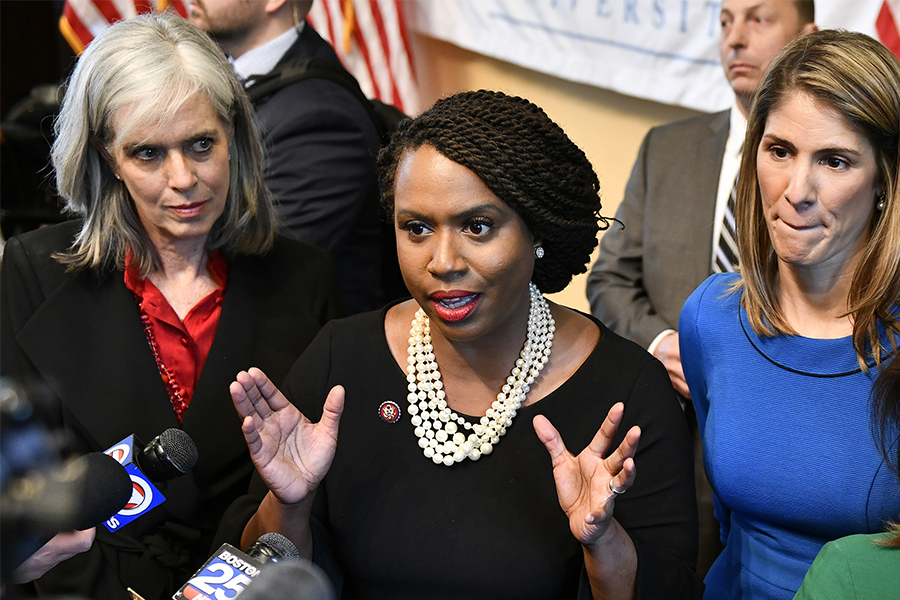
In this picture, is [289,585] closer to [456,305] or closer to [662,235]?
[456,305]

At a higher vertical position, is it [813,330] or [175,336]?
[813,330]

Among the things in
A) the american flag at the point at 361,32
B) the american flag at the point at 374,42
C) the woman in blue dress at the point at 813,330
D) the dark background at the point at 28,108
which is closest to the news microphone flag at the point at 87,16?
the american flag at the point at 361,32

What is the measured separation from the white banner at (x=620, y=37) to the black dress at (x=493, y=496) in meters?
1.63

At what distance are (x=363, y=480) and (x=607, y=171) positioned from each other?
7.74 feet

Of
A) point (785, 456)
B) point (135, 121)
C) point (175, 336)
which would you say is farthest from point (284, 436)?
point (785, 456)

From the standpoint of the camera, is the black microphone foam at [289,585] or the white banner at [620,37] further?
the white banner at [620,37]

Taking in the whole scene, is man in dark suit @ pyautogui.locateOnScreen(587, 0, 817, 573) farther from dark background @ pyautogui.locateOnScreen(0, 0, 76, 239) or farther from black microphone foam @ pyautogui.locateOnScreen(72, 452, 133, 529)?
dark background @ pyautogui.locateOnScreen(0, 0, 76, 239)

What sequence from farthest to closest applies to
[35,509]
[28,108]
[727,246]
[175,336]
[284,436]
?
1. [28,108]
2. [727,246]
3. [175,336]
4. [284,436]
5. [35,509]

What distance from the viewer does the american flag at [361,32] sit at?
14.1ft

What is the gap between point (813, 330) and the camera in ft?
6.06

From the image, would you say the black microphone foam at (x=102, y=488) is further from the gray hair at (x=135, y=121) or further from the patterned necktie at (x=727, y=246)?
the patterned necktie at (x=727, y=246)

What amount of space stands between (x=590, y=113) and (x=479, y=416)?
2283 mm

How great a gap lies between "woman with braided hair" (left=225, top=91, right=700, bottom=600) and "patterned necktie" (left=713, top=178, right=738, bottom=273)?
2.47 feet

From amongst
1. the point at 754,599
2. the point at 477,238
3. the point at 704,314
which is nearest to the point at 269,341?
the point at 477,238
